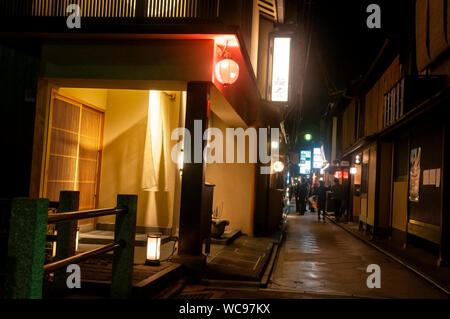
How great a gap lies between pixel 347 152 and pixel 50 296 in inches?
888

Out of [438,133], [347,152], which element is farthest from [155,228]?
[347,152]

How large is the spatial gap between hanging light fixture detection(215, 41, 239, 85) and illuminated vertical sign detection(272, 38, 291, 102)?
23.2 ft

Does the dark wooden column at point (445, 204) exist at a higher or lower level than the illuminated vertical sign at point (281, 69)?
lower

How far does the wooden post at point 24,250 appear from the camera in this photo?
390cm

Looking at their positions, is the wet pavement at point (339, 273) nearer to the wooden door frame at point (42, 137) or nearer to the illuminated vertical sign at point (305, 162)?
the wooden door frame at point (42, 137)

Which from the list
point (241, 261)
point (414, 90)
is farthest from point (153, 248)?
point (414, 90)

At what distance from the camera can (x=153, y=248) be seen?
828cm

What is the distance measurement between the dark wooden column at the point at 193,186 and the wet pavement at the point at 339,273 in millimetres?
1945

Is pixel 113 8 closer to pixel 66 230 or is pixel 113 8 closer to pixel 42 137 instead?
pixel 42 137

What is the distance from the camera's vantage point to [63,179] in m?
11.2

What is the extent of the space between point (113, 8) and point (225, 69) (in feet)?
9.54

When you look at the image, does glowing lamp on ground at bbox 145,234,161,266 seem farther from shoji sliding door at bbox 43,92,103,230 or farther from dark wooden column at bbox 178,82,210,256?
shoji sliding door at bbox 43,92,103,230

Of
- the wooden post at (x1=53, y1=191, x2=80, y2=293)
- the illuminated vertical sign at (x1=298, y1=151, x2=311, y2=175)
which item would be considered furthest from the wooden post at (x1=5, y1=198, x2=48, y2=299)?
the illuminated vertical sign at (x1=298, y1=151, x2=311, y2=175)

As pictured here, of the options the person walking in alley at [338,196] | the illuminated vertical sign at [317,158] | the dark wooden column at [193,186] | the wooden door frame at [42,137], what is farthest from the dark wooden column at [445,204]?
the illuminated vertical sign at [317,158]
